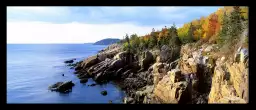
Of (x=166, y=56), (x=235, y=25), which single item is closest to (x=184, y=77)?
(x=235, y=25)

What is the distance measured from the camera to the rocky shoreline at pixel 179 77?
654cm

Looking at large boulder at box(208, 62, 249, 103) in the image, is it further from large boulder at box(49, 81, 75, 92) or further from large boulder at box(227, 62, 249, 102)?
large boulder at box(49, 81, 75, 92)

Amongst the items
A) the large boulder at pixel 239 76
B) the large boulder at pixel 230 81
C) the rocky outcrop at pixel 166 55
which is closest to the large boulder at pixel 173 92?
the large boulder at pixel 230 81

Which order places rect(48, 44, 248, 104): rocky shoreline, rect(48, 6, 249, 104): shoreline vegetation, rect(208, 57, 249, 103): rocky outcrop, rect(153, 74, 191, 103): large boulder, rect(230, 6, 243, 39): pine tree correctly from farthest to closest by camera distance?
rect(230, 6, 243, 39): pine tree < rect(153, 74, 191, 103): large boulder < rect(48, 6, 249, 104): shoreline vegetation < rect(48, 44, 248, 104): rocky shoreline < rect(208, 57, 249, 103): rocky outcrop

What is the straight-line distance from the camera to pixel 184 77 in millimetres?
9828

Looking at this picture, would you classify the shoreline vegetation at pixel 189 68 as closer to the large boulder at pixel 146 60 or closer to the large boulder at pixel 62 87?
the large boulder at pixel 146 60

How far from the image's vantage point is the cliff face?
6.43 m

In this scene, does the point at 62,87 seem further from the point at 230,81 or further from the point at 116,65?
the point at 230,81

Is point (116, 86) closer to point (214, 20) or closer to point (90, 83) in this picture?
point (90, 83)

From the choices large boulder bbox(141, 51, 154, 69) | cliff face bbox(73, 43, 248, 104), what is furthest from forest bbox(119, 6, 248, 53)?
large boulder bbox(141, 51, 154, 69)

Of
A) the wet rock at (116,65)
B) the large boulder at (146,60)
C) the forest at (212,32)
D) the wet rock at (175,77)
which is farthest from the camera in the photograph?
the large boulder at (146,60)

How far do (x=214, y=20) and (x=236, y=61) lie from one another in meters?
13.3

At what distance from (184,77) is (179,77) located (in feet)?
0.99
